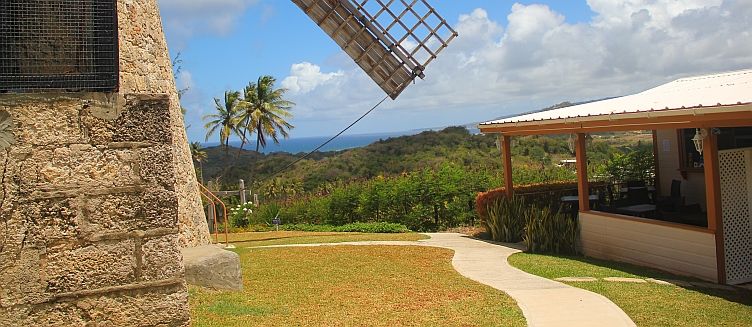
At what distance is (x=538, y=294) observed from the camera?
7984mm

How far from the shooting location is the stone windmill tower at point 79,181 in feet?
10.2

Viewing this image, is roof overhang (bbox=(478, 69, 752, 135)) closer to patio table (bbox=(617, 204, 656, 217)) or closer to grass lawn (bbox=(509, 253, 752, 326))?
patio table (bbox=(617, 204, 656, 217))

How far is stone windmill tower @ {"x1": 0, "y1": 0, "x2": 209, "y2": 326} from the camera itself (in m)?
3.12

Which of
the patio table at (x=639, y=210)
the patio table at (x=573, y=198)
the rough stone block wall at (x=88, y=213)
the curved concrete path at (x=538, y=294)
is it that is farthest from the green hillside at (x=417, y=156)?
the rough stone block wall at (x=88, y=213)

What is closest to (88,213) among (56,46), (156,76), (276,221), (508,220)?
(56,46)

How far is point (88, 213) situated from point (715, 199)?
851 centimetres

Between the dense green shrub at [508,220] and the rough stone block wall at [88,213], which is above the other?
the rough stone block wall at [88,213]

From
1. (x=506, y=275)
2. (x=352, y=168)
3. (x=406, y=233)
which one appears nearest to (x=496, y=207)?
(x=406, y=233)

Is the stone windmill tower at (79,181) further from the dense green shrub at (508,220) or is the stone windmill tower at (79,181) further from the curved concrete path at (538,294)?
the dense green shrub at (508,220)

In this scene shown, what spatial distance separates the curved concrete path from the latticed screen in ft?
15.5

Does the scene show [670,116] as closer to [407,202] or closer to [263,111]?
[407,202]

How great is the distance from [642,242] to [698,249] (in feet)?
3.89

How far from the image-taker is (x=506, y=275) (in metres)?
9.52

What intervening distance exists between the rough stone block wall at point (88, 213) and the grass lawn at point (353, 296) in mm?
2567
